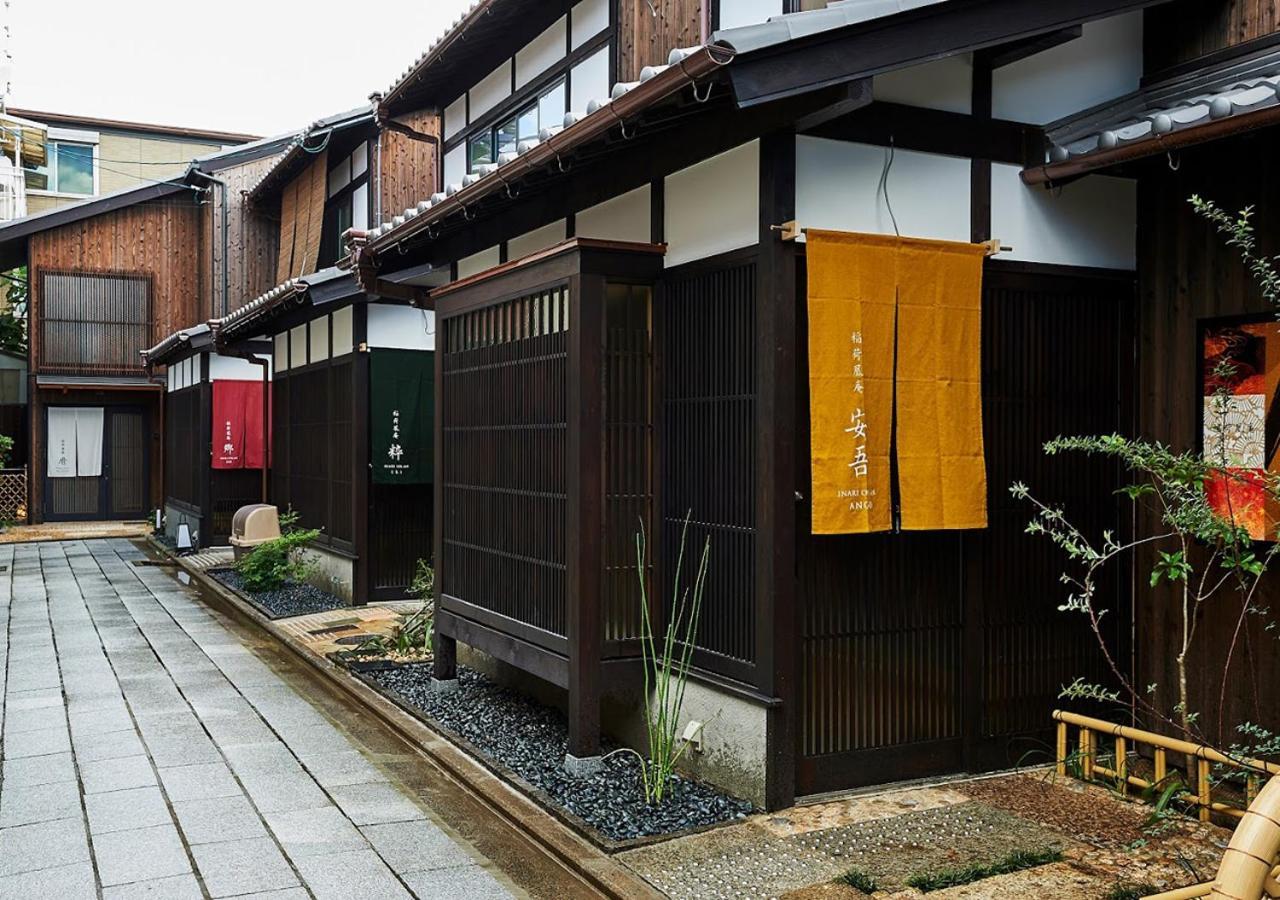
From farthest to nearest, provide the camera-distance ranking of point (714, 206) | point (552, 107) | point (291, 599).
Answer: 1. point (291, 599)
2. point (552, 107)
3. point (714, 206)

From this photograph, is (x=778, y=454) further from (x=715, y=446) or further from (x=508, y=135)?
(x=508, y=135)

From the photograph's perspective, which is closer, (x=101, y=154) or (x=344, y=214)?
(x=344, y=214)

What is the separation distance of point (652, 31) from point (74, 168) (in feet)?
87.1

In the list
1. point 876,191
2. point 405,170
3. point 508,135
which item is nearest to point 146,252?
point 405,170

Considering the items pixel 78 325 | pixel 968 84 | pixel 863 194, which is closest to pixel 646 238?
pixel 863 194

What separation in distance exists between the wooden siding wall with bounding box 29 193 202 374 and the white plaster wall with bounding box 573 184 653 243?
21.1 meters

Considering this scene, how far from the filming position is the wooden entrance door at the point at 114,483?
1014 inches

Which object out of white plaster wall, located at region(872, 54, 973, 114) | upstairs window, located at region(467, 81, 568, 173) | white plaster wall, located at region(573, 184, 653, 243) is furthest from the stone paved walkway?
upstairs window, located at region(467, 81, 568, 173)

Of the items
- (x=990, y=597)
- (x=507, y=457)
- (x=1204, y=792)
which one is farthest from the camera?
(x=507, y=457)

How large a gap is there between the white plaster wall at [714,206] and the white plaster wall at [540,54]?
371 cm

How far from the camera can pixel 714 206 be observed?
6.11 metres

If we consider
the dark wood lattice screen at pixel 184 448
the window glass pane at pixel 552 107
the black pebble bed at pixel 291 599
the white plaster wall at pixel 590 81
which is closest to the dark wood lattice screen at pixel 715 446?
the white plaster wall at pixel 590 81

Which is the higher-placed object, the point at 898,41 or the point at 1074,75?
the point at 1074,75

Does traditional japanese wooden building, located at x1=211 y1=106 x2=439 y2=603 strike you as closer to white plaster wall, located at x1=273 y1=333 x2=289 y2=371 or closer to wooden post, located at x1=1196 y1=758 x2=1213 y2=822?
white plaster wall, located at x1=273 y1=333 x2=289 y2=371
